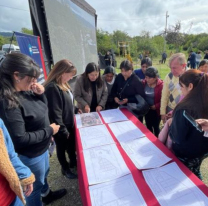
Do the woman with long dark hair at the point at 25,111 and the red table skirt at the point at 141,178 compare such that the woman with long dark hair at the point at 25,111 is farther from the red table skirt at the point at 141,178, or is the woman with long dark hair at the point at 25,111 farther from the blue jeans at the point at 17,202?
the red table skirt at the point at 141,178

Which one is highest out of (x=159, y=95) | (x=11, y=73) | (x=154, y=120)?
(x=11, y=73)

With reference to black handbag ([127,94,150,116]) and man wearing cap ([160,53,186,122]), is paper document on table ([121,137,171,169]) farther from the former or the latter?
man wearing cap ([160,53,186,122])

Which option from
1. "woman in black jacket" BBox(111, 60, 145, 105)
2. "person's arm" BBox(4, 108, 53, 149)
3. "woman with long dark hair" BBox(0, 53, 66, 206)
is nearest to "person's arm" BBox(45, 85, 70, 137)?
"woman with long dark hair" BBox(0, 53, 66, 206)

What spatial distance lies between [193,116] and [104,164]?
2.24ft

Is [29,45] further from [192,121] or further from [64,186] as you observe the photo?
[192,121]

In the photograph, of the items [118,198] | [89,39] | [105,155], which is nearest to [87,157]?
[105,155]

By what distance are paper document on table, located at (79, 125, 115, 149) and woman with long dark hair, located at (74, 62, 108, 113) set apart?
20.7 inches

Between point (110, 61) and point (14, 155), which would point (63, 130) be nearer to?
point (14, 155)

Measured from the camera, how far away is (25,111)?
1.02 meters

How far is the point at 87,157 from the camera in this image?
118 centimetres

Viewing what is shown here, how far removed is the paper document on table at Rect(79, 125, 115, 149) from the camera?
4.44 ft

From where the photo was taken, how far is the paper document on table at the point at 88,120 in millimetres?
1764

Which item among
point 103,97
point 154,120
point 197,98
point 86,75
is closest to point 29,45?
point 86,75

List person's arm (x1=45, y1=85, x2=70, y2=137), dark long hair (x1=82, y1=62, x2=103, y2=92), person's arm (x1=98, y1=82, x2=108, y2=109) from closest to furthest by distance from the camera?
1. person's arm (x1=45, y1=85, x2=70, y2=137)
2. dark long hair (x1=82, y1=62, x2=103, y2=92)
3. person's arm (x1=98, y1=82, x2=108, y2=109)
